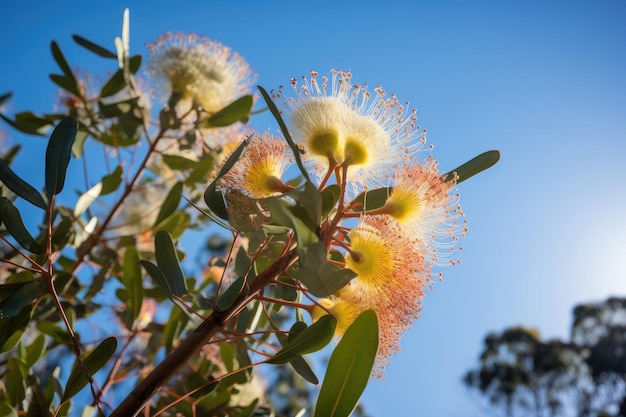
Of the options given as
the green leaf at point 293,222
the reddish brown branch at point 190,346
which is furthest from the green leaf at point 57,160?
the green leaf at point 293,222

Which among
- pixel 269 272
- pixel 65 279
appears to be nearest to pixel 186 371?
pixel 65 279

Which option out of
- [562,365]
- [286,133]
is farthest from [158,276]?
[562,365]

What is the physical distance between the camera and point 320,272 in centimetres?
83

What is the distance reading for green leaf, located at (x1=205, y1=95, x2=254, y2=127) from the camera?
5.99ft

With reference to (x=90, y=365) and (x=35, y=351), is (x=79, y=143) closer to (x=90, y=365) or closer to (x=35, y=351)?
(x=35, y=351)

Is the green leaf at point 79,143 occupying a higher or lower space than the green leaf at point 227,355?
higher

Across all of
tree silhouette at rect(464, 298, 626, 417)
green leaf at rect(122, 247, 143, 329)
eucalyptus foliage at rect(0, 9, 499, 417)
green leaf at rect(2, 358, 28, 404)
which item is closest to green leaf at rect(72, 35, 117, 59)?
eucalyptus foliage at rect(0, 9, 499, 417)

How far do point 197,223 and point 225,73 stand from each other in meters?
0.65

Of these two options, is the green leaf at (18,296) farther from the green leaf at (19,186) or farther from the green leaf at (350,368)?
the green leaf at (350,368)

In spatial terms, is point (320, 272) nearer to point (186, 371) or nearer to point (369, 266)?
point (369, 266)

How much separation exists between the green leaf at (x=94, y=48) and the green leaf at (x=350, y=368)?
60.4 inches

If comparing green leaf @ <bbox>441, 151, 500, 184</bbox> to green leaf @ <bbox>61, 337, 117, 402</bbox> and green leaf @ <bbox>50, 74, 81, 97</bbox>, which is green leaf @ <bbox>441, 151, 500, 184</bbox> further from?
green leaf @ <bbox>50, 74, 81, 97</bbox>

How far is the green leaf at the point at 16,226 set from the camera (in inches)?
46.8

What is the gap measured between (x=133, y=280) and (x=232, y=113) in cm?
70
